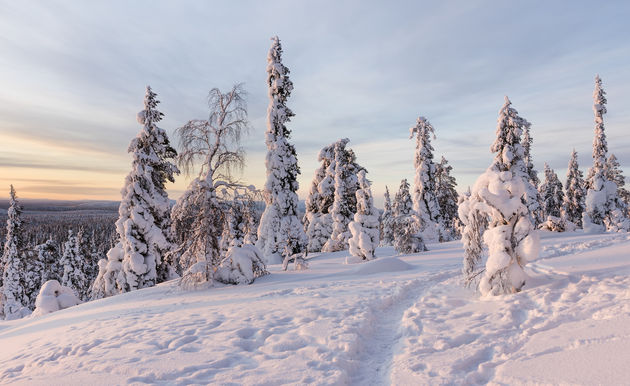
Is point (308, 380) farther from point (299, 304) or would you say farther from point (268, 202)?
point (268, 202)

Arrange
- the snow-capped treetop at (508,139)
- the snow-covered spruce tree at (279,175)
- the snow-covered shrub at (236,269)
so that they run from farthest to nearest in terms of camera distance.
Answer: the snow-covered spruce tree at (279,175)
the snow-capped treetop at (508,139)
the snow-covered shrub at (236,269)

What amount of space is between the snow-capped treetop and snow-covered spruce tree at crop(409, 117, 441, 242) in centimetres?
796

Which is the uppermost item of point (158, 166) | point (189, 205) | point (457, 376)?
point (158, 166)

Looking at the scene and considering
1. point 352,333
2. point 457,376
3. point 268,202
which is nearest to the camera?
point 457,376

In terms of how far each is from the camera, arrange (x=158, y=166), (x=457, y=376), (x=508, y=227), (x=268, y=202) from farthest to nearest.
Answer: (x=268, y=202) → (x=158, y=166) → (x=508, y=227) → (x=457, y=376)

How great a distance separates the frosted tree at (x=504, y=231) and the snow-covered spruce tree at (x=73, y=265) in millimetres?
42576

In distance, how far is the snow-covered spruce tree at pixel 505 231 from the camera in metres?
8.73

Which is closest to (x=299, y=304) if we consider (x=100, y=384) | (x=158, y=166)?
(x=100, y=384)

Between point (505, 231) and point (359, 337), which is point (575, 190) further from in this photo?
point (359, 337)

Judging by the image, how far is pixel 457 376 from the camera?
200 inches

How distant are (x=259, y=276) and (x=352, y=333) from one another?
828cm

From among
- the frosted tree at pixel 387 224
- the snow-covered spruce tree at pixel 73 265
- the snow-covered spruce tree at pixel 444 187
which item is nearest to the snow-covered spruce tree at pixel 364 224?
the frosted tree at pixel 387 224

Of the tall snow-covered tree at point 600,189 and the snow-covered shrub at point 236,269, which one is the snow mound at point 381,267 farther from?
the tall snow-covered tree at point 600,189

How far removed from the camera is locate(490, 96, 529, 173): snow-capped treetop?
73.5 ft
